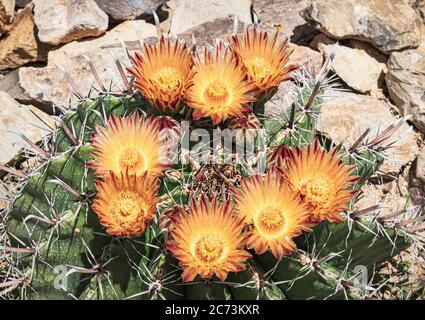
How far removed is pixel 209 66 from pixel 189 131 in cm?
20

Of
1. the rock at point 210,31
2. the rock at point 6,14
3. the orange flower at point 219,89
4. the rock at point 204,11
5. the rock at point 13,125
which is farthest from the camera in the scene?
the rock at point 204,11

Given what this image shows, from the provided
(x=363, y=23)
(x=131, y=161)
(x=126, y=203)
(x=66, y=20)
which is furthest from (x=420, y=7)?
(x=126, y=203)

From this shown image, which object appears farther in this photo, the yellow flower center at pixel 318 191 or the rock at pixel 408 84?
the rock at pixel 408 84

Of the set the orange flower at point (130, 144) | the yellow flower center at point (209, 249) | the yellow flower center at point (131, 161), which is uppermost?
the orange flower at point (130, 144)

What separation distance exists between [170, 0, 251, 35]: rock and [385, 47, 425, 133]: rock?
2.75ft

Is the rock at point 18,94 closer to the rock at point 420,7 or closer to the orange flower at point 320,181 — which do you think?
the orange flower at point 320,181

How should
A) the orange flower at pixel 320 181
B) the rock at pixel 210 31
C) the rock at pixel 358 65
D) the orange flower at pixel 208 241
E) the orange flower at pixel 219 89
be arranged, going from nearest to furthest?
the orange flower at pixel 208 241, the orange flower at pixel 320 181, the orange flower at pixel 219 89, the rock at pixel 358 65, the rock at pixel 210 31

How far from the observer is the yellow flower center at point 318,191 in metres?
1.76

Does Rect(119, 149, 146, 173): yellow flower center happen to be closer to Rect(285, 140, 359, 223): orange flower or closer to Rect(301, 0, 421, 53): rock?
Rect(285, 140, 359, 223): orange flower

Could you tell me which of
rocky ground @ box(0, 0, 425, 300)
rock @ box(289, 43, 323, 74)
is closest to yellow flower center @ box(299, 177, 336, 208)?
rocky ground @ box(0, 0, 425, 300)

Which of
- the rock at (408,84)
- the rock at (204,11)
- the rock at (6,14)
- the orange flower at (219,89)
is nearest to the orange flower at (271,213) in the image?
the orange flower at (219,89)

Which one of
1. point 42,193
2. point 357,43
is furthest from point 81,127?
point 357,43

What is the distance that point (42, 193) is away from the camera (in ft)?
6.79

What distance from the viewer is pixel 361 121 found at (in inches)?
118
